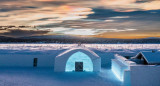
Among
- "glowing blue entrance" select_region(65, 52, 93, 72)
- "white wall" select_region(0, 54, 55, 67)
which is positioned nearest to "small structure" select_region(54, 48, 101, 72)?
"glowing blue entrance" select_region(65, 52, 93, 72)

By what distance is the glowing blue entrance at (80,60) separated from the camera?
16969 millimetres

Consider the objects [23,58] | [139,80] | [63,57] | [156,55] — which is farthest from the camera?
[23,58]

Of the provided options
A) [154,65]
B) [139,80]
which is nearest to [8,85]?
[139,80]

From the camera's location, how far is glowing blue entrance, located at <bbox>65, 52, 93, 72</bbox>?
16969 millimetres

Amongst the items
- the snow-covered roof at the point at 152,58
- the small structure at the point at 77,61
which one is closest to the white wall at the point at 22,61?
the small structure at the point at 77,61

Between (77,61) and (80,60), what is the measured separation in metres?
0.34

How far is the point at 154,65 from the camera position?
11508mm

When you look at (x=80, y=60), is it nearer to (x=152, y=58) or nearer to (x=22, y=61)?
(x=152, y=58)

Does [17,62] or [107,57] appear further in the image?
[107,57]

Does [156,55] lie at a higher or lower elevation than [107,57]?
higher

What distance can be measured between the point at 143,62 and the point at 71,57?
716cm

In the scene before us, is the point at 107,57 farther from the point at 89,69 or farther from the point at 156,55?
the point at 156,55

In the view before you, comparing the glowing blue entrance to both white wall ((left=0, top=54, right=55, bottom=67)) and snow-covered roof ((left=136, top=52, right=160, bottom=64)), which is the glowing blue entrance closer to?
white wall ((left=0, top=54, right=55, bottom=67))

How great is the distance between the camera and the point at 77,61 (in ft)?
56.2
